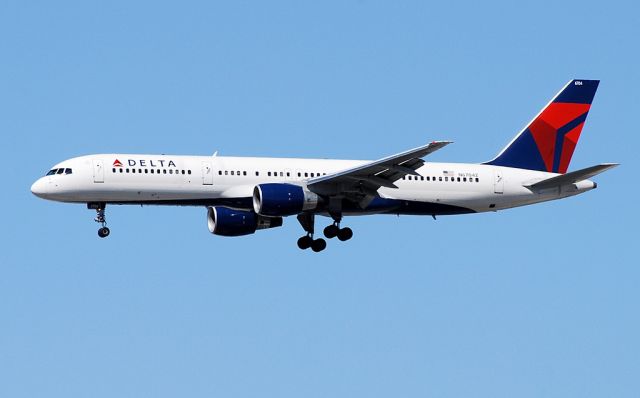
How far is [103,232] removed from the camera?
206ft

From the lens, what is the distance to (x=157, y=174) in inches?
2445

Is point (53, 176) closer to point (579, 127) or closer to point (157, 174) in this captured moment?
point (157, 174)

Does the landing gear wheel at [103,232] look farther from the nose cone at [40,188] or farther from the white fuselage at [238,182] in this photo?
the nose cone at [40,188]

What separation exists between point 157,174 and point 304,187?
6427 mm

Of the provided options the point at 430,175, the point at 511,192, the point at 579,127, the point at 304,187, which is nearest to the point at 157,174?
the point at 304,187

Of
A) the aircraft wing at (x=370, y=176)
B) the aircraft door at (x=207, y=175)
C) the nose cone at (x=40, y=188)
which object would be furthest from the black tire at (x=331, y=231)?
the nose cone at (x=40, y=188)

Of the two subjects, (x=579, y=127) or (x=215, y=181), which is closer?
(x=215, y=181)

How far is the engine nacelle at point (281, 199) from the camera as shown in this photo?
6094 cm

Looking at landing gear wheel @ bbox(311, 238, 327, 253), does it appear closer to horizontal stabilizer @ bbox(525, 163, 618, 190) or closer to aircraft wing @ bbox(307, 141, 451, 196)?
aircraft wing @ bbox(307, 141, 451, 196)

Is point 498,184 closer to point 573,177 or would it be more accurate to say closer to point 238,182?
point 573,177

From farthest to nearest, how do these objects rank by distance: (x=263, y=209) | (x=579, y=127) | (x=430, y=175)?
(x=579, y=127) → (x=430, y=175) → (x=263, y=209)

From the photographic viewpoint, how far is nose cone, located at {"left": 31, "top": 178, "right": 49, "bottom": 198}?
203 feet

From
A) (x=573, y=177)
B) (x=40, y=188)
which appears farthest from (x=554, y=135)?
(x=40, y=188)

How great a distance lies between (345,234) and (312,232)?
1694 millimetres
